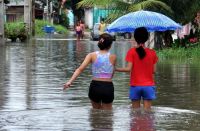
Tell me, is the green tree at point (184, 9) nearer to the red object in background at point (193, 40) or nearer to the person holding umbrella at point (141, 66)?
the red object in background at point (193, 40)

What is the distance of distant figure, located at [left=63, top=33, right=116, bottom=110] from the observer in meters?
8.76

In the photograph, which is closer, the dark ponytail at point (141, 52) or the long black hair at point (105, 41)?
the long black hair at point (105, 41)

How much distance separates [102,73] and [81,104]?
2.72 m

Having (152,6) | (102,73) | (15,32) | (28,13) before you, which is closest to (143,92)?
(102,73)

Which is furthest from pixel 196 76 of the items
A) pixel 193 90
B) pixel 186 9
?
pixel 186 9

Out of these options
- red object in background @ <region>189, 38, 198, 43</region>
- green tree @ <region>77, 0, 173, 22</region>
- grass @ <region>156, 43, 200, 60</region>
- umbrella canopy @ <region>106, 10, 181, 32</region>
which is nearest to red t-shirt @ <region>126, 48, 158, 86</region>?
umbrella canopy @ <region>106, 10, 181, 32</region>

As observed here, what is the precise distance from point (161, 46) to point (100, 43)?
20.2 meters

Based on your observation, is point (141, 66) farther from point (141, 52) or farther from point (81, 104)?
point (81, 104)

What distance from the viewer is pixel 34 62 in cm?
2259

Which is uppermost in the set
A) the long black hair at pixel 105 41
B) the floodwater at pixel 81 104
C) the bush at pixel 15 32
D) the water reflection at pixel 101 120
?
the long black hair at pixel 105 41

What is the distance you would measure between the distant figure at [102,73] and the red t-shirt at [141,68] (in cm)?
30

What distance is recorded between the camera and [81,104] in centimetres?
1146

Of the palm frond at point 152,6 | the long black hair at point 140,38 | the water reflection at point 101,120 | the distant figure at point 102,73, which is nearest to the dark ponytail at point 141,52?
the long black hair at point 140,38

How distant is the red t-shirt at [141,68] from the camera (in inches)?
355
